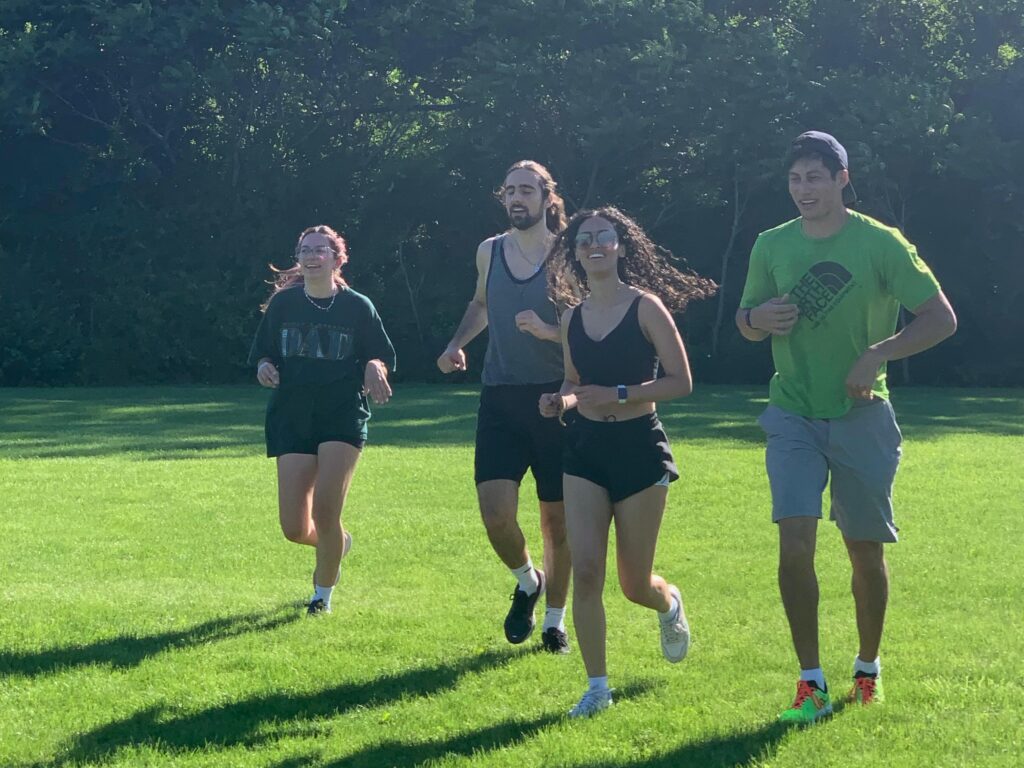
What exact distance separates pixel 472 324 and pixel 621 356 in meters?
1.71

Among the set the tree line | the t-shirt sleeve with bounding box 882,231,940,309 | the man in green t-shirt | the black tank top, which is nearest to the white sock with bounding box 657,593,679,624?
the man in green t-shirt

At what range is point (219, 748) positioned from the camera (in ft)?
17.9

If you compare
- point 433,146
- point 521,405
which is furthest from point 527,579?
point 433,146

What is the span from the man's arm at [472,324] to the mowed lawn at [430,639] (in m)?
1.31

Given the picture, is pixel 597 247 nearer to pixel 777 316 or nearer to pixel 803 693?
pixel 777 316

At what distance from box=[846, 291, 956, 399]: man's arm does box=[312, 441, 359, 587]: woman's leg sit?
3.02 m

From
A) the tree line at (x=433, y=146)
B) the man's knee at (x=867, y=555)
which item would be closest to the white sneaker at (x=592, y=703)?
the man's knee at (x=867, y=555)

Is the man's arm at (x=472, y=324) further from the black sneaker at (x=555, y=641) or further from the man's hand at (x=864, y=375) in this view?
the man's hand at (x=864, y=375)

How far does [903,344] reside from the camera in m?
5.56

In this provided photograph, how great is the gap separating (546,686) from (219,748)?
1465mm

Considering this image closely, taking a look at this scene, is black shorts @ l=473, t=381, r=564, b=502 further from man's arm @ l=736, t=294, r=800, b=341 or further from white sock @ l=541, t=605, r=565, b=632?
man's arm @ l=736, t=294, r=800, b=341

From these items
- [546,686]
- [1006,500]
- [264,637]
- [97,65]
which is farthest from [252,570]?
[97,65]

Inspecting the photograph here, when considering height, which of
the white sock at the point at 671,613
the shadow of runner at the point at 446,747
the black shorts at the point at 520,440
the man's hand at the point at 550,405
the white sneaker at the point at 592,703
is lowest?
the shadow of runner at the point at 446,747

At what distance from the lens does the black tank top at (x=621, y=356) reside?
5984 mm
